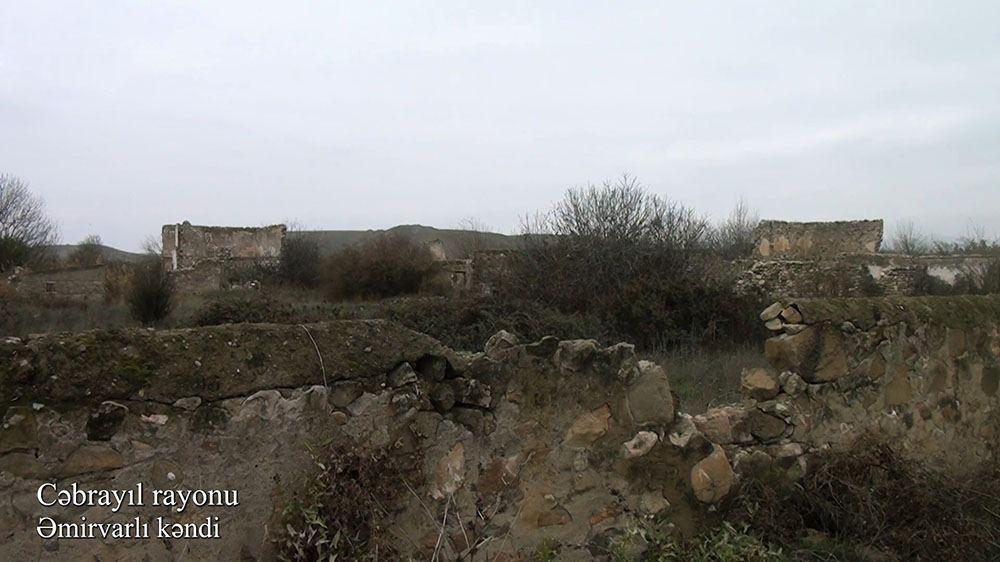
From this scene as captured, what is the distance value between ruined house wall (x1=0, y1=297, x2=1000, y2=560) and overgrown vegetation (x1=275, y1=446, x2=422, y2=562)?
0.21ft

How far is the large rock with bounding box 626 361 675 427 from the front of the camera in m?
3.24

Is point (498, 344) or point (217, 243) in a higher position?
point (217, 243)

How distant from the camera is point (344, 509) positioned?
2.48 metres

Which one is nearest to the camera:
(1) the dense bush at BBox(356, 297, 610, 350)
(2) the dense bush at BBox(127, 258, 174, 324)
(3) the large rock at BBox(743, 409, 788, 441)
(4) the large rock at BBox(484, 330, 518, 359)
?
(4) the large rock at BBox(484, 330, 518, 359)

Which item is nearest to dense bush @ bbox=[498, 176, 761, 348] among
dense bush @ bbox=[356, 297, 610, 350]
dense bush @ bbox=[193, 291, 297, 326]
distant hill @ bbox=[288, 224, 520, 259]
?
dense bush @ bbox=[356, 297, 610, 350]

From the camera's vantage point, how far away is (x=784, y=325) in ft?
12.8

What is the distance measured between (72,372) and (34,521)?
0.45 meters

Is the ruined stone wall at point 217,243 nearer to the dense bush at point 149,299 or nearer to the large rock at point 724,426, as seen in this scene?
the dense bush at point 149,299

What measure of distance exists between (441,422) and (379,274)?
20.2m

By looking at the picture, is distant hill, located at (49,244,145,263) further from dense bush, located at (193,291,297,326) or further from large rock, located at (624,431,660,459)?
large rock, located at (624,431,660,459)

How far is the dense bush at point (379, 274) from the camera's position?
73.7 ft

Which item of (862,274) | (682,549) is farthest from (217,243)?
(682,549)

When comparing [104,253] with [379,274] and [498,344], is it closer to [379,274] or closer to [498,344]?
[379,274]

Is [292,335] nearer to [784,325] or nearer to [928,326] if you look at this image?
[784,325]
